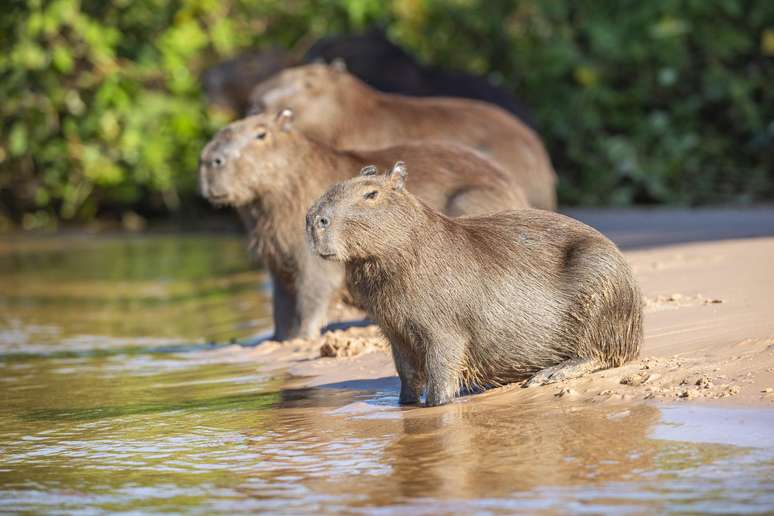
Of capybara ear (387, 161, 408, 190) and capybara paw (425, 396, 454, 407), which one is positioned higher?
capybara ear (387, 161, 408, 190)

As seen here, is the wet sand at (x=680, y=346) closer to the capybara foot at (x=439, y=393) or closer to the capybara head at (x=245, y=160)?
the capybara foot at (x=439, y=393)

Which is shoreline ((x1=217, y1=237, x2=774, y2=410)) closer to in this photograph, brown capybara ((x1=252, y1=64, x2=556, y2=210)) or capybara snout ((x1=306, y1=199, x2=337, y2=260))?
capybara snout ((x1=306, y1=199, x2=337, y2=260))

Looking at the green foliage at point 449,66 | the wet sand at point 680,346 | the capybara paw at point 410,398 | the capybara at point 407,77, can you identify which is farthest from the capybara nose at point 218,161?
the green foliage at point 449,66

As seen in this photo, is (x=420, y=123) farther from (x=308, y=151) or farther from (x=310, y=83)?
(x=308, y=151)

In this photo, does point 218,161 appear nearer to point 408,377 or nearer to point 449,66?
point 408,377

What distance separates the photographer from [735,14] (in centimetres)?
1339

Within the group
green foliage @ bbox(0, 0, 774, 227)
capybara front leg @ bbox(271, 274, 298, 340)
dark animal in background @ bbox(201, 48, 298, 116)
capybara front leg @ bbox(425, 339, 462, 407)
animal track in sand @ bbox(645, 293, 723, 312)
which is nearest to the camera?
capybara front leg @ bbox(425, 339, 462, 407)

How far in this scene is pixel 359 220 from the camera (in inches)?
200

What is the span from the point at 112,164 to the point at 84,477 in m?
11.0

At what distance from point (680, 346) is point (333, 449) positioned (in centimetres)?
159

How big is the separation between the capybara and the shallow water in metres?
5.63

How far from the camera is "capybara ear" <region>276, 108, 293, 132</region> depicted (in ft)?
23.2

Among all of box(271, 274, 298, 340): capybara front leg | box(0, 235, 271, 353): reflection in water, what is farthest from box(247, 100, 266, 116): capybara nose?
box(271, 274, 298, 340): capybara front leg

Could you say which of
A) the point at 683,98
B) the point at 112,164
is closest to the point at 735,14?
the point at 683,98
